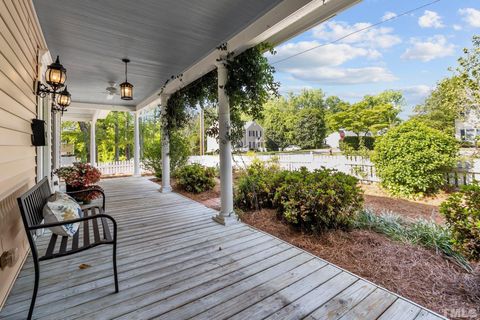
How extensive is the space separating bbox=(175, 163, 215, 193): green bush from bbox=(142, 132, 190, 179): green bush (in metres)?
0.80

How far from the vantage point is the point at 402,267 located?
2076 millimetres

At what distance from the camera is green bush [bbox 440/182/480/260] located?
5.74 ft

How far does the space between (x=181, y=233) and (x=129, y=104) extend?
630cm

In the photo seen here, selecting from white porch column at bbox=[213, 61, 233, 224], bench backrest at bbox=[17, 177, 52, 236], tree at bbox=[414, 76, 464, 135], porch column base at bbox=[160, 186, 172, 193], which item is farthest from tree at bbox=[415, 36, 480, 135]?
bench backrest at bbox=[17, 177, 52, 236]

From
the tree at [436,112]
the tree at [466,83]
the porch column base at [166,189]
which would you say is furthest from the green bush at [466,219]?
the tree at [436,112]

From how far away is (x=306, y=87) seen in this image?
115 ft

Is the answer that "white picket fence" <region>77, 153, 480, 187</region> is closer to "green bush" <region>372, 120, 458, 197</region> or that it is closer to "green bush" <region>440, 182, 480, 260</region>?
"green bush" <region>372, 120, 458, 197</region>

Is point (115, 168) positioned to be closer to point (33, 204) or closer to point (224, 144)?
point (224, 144)

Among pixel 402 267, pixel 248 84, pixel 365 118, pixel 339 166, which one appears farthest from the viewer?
pixel 365 118

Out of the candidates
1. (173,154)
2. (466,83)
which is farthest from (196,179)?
(466,83)

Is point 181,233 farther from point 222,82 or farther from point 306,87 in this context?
point 306,87

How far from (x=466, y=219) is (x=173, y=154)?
606 cm

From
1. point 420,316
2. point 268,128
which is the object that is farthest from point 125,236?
point 268,128

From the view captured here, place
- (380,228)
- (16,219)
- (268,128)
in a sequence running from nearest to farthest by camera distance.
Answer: (16,219) < (380,228) < (268,128)
